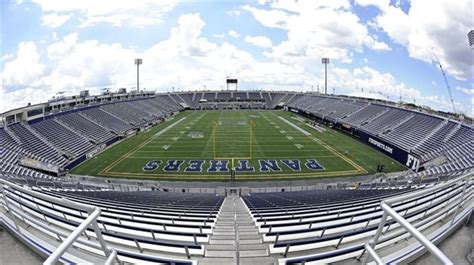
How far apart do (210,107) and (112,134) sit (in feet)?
191

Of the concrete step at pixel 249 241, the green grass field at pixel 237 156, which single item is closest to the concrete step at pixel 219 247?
the concrete step at pixel 249 241

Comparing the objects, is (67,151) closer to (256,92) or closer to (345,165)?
(345,165)

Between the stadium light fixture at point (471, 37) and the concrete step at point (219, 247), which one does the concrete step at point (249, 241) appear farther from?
the stadium light fixture at point (471, 37)

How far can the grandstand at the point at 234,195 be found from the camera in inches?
227

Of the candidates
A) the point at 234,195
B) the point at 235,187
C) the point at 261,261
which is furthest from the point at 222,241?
the point at 235,187

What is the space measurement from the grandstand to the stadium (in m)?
0.05

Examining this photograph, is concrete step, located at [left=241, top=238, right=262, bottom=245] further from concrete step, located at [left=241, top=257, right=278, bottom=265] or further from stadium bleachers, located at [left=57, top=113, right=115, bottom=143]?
stadium bleachers, located at [left=57, top=113, right=115, bottom=143]

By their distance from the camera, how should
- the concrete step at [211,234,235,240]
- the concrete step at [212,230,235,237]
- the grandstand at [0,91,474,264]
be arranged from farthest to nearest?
1. the concrete step at [212,230,235,237]
2. the concrete step at [211,234,235,240]
3. the grandstand at [0,91,474,264]

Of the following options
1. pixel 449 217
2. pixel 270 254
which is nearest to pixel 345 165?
pixel 449 217

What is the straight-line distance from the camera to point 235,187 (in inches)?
1073

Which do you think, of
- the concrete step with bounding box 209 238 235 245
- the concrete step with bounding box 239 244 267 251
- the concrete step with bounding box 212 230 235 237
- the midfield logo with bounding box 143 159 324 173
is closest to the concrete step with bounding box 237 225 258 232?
the concrete step with bounding box 212 230 235 237

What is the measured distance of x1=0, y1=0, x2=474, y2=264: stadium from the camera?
232 inches

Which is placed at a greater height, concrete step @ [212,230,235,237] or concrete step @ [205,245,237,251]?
concrete step @ [205,245,237,251]

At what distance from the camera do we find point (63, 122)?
145 ft
